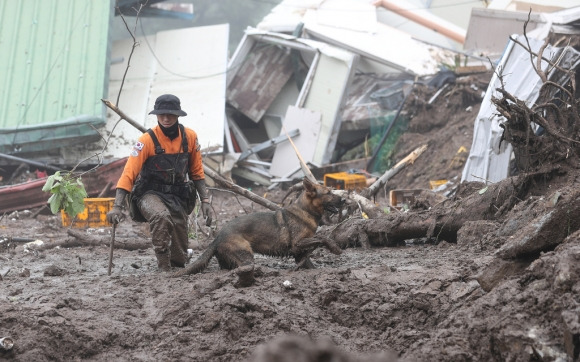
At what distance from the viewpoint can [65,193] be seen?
8898 mm

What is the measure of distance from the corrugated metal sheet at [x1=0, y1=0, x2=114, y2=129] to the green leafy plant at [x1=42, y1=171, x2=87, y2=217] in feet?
24.5

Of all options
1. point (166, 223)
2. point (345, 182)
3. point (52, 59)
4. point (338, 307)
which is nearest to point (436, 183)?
point (345, 182)

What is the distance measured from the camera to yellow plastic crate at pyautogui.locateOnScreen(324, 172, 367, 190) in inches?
548

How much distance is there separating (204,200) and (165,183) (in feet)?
1.38

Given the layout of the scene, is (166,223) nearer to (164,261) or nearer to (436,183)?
(164,261)

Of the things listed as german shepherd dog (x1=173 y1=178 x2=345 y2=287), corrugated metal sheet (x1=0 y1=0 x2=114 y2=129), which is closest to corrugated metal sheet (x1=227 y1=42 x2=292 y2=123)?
corrugated metal sheet (x1=0 y1=0 x2=114 y2=129)

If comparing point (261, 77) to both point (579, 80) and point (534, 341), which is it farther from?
point (534, 341)

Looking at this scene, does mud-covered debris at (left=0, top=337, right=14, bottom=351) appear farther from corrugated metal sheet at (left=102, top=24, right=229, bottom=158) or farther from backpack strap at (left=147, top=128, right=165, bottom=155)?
corrugated metal sheet at (left=102, top=24, right=229, bottom=158)

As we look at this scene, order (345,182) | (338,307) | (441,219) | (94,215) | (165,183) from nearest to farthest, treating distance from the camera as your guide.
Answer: (338,307), (165,183), (441,219), (94,215), (345,182)

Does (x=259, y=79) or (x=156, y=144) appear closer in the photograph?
(x=156, y=144)

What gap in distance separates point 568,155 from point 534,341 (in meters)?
3.99

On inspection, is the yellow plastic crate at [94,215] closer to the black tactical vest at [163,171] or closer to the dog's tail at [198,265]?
the black tactical vest at [163,171]

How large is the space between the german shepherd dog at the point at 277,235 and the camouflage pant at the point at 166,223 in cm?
50

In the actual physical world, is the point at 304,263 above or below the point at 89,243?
above
